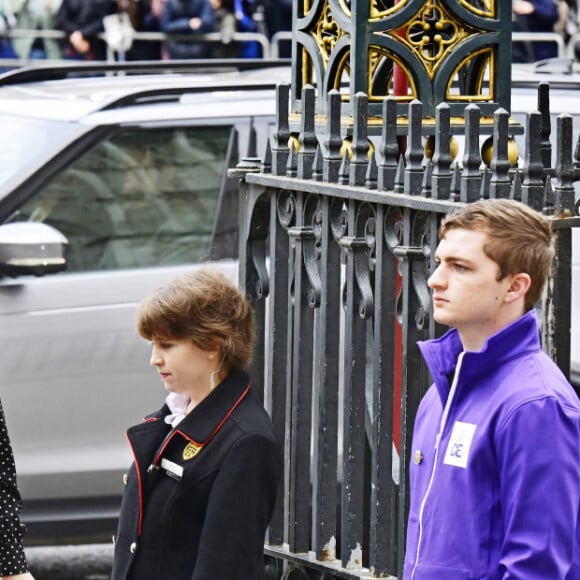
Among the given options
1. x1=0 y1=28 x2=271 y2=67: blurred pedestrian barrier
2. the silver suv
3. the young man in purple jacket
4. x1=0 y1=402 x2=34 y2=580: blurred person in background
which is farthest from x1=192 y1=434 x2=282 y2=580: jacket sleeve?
x1=0 y1=28 x2=271 y2=67: blurred pedestrian barrier

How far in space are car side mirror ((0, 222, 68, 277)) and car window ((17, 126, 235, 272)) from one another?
6.5 inches

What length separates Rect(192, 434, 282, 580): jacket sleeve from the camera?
10.9 feet

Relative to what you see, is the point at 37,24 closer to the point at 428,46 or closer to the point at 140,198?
the point at 140,198

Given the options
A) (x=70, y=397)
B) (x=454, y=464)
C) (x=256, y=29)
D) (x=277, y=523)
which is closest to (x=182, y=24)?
(x=256, y=29)

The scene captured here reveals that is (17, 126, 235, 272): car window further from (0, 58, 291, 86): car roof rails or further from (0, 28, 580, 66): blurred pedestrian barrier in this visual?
(0, 28, 580, 66): blurred pedestrian barrier

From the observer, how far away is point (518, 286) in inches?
113

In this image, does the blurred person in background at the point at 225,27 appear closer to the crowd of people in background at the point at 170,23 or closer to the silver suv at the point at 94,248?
the crowd of people in background at the point at 170,23

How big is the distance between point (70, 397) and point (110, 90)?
1469 mm

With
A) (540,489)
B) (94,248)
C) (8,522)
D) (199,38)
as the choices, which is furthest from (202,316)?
(199,38)

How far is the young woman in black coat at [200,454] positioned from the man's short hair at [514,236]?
0.82 m

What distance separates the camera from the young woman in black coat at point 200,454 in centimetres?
336

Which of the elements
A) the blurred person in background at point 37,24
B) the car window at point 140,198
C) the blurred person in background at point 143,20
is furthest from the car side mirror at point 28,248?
the blurred person in background at point 37,24

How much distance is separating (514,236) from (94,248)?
12.1 ft

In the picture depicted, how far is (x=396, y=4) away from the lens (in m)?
3.62
